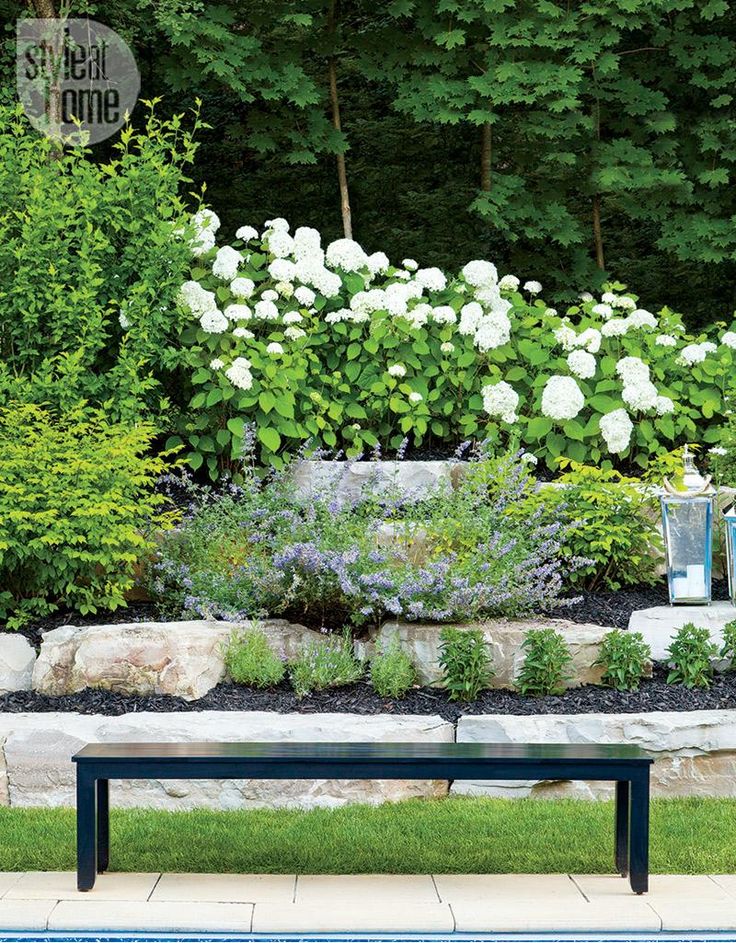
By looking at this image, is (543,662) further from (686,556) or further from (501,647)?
(686,556)

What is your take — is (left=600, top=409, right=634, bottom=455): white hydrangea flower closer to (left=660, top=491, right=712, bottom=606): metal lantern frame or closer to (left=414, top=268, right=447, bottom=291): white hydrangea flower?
(left=660, top=491, right=712, bottom=606): metal lantern frame

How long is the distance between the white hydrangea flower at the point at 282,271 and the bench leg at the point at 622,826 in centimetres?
428

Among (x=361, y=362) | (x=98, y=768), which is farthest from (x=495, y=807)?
(x=361, y=362)

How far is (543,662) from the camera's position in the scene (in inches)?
211

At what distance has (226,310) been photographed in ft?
23.5

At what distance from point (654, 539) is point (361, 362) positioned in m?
2.11

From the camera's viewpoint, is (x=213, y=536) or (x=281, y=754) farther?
(x=213, y=536)

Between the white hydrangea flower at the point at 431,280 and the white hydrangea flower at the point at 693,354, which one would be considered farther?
the white hydrangea flower at the point at 431,280

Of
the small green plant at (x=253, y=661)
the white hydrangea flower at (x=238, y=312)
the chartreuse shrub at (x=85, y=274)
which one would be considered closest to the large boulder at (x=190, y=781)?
the small green plant at (x=253, y=661)

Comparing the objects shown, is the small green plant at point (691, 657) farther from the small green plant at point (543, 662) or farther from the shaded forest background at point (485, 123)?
the shaded forest background at point (485, 123)

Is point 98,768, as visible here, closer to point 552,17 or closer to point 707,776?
point 707,776

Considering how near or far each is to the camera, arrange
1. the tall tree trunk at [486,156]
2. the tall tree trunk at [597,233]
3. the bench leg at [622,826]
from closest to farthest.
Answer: the bench leg at [622,826]
the tall tree trunk at [486,156]
the tall tree trunk at [597,233]

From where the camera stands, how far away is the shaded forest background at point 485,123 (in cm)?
879

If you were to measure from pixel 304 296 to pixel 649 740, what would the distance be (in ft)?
11.5
